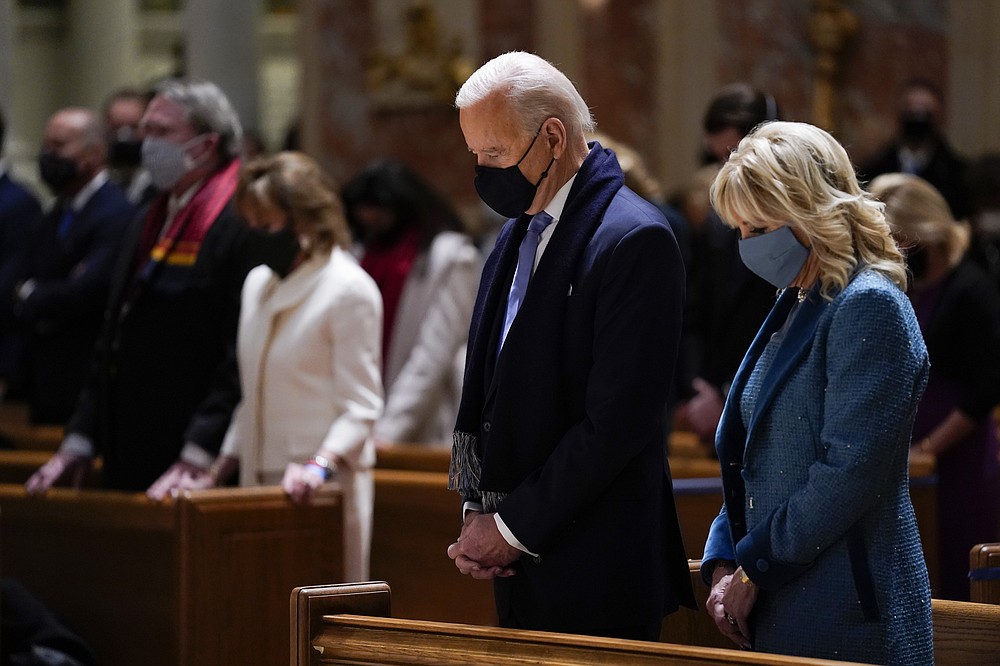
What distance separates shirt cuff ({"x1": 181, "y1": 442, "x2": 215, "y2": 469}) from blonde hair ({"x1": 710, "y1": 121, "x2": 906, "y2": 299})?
2411mm

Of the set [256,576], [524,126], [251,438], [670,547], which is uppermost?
[524,126]

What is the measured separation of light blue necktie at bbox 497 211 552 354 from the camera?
301cm

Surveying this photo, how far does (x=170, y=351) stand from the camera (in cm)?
482

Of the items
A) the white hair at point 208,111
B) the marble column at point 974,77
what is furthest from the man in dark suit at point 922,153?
the white hair at point 208,111

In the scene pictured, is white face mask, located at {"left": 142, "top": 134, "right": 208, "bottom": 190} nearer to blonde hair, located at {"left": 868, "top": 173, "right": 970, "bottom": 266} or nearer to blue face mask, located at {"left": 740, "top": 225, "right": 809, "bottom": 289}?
blonde hair, located at {"left": 868, "top": 173, "right": 970, "bottom": 266}

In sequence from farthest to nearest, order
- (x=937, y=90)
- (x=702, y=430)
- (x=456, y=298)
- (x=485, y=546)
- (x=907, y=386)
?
(x=937, y=90)
(x=456, y=298)
(x=702, y=430)
(x=485, y=546)
(x=907, y=386)

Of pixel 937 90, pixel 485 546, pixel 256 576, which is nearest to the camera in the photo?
pixel 485 546

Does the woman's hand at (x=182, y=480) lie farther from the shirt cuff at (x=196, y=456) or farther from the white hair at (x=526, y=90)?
the white hair at (x=526, y=90)

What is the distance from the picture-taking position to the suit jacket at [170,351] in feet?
15.8

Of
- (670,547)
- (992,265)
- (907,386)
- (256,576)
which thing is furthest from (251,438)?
(992,265)

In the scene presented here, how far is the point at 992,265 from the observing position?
6184mm

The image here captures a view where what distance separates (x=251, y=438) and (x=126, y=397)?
0.51 metres

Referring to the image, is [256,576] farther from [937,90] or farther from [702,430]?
[937,90]

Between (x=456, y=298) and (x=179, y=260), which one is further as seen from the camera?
(x=456, y=298)
